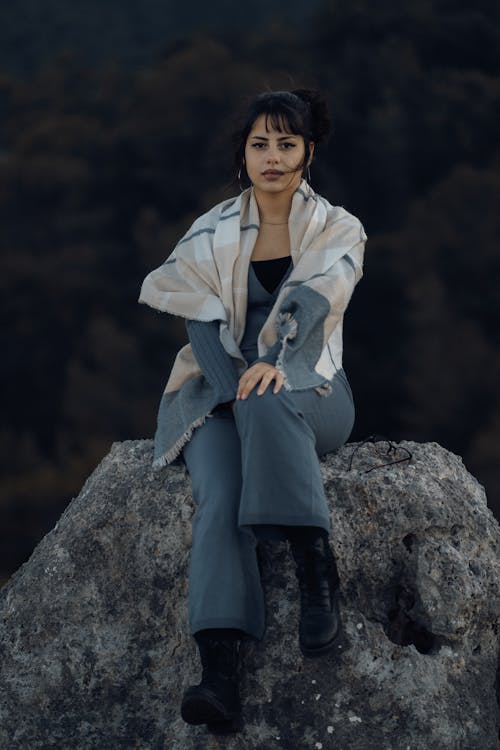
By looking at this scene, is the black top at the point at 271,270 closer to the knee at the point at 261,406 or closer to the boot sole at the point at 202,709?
the knee at the point at 261,406

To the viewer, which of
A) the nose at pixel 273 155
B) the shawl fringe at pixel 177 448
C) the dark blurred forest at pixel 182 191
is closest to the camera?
the shawl fringe at pixel 177 448

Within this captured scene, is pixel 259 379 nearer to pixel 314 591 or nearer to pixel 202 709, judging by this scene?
pixel 314 591

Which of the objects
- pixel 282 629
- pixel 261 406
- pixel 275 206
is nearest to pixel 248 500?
pixel 261 406

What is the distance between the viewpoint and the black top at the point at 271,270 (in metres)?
2.97

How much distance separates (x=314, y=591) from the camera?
2.57m

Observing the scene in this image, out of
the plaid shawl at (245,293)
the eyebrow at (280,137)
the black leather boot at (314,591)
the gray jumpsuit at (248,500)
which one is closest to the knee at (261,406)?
the gray jumpsuit at (248,500)

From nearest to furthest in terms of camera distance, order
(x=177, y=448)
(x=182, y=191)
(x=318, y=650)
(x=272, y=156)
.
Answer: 1. (x=318, y=650)
2. (x=177, y=448)
3. (x=272, y=156)
4. (x=182, y=191)

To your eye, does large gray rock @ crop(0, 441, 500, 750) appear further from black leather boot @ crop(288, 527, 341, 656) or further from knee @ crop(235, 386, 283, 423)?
knee @ crop(235, 386, 283, 423)

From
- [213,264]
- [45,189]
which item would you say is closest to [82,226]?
[45,189]

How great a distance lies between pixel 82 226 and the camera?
1322 cm

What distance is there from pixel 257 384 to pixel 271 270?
45cm

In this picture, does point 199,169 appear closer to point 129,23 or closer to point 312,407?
point 129,23

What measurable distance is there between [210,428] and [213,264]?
439 mm

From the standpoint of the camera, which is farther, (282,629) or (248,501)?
(282,629)
